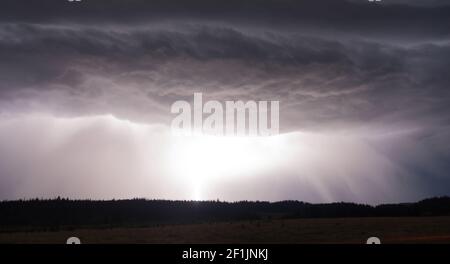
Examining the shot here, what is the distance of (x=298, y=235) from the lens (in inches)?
1187

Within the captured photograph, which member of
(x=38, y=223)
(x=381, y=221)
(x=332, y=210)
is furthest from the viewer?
(x=38, y=223)

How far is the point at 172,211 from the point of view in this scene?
3280 inches
